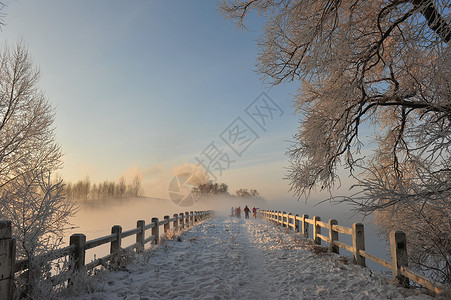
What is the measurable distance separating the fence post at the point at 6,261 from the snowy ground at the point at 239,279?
1123mm

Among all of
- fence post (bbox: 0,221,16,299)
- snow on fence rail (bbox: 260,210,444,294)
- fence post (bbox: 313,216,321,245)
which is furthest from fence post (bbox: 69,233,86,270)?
fence post (bbox: 313,216,321,245)

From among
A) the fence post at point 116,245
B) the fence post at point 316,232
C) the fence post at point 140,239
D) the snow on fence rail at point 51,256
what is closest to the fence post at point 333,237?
the fence post at point 316,232

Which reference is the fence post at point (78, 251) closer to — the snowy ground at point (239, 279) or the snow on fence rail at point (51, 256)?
the snow on fence rail at point (51, 256)

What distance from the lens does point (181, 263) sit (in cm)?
715

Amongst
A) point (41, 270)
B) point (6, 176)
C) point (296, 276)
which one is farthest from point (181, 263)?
point (6, 176)

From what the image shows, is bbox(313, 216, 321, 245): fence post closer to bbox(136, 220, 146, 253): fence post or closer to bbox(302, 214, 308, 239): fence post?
bbox(302, 214, 308, 239): fence post

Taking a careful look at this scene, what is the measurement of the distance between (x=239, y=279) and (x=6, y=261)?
446 cm

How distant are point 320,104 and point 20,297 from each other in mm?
7411

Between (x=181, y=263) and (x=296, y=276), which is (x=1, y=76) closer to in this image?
(x=181, y=263)

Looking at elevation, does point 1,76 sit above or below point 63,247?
above

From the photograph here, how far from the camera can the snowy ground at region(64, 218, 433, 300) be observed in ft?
15.9

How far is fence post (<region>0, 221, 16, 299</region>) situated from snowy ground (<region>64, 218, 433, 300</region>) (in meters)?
1.12

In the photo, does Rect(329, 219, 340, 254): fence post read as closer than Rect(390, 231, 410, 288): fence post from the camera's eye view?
No

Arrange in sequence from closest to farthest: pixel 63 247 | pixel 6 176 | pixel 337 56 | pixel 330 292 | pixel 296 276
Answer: pixel 63 247, pixel 330 292, pixel 337 56, pixel 296 276, pixel 6 176
